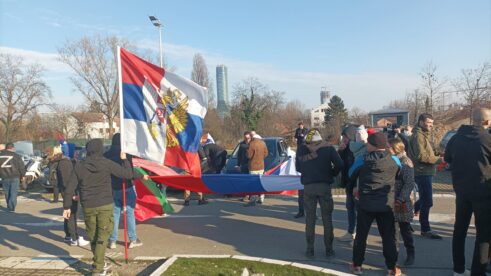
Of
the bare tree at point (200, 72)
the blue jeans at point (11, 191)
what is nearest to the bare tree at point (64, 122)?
the bare tree at point (200, 72)

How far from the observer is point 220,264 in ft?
17.6

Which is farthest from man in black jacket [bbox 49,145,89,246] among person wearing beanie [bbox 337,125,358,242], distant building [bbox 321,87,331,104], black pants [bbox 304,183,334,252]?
distant building [bbox 321,87,331,104]

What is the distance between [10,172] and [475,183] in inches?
425

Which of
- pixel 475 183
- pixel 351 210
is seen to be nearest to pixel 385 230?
pixel 475 183

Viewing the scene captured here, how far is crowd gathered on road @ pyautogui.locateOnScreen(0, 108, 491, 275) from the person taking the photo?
14.9 ft

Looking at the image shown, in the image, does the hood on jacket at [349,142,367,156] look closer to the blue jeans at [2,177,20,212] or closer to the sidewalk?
the sidewalk

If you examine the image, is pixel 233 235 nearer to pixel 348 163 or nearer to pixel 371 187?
pixel 348 163

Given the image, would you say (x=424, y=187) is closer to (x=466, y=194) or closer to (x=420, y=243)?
(x=420, y=243)

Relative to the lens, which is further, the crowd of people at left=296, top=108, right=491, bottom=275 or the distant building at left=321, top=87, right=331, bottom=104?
the distant building at left=321, top=87, right=331, bottom=104

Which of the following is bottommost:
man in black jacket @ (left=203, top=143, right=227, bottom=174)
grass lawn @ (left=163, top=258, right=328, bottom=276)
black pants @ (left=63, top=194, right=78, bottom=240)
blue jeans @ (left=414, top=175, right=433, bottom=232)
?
Result: grass lawn @ (left=163, top=258, right=328, bottom=276)

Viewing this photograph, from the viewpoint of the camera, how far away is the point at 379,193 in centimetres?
474

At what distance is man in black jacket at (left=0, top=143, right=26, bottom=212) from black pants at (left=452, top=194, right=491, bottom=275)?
1047 centimetres

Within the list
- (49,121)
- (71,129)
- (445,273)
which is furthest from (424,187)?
(49,121)

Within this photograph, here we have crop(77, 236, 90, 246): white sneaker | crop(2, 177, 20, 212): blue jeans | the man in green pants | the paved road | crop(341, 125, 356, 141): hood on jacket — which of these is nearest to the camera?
the man in green pants
